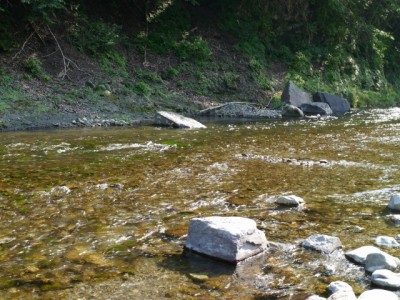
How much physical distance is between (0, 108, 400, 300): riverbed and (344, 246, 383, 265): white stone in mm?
70

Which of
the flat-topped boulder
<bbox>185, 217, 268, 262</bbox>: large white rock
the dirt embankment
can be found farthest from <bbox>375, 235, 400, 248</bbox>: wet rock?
the flat-topped boulder

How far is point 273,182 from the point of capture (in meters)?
6.51

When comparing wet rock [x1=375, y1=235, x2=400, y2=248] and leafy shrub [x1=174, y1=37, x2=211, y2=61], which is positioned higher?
leafy shrub [x1=174, y1=37, x2=211, y2=61]

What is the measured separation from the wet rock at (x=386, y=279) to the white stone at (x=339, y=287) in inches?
8.1

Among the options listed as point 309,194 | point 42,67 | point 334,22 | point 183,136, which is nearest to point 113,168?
point 309,194

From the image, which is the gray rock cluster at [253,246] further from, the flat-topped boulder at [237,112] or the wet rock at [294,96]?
the wet rock at [294,96]

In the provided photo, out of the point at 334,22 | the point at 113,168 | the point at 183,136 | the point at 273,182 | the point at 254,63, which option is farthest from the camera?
the point at 334,22

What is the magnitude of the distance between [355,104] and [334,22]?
4.95 metres

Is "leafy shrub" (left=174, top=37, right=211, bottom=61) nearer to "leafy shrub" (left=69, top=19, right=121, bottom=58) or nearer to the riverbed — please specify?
"leafy shrub" (left=69, top=19, right=121, bottom=58)

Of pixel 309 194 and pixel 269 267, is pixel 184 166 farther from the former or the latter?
pixel 269 267

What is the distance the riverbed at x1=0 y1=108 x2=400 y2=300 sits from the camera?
350 cm

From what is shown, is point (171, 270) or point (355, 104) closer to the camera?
point (171, 270)

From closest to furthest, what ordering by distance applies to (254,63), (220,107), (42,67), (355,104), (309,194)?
1. (309,194)
2. (42,67)
3. (220,107)
4. (254,63)
5. (355,104)

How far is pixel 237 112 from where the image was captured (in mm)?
16688
